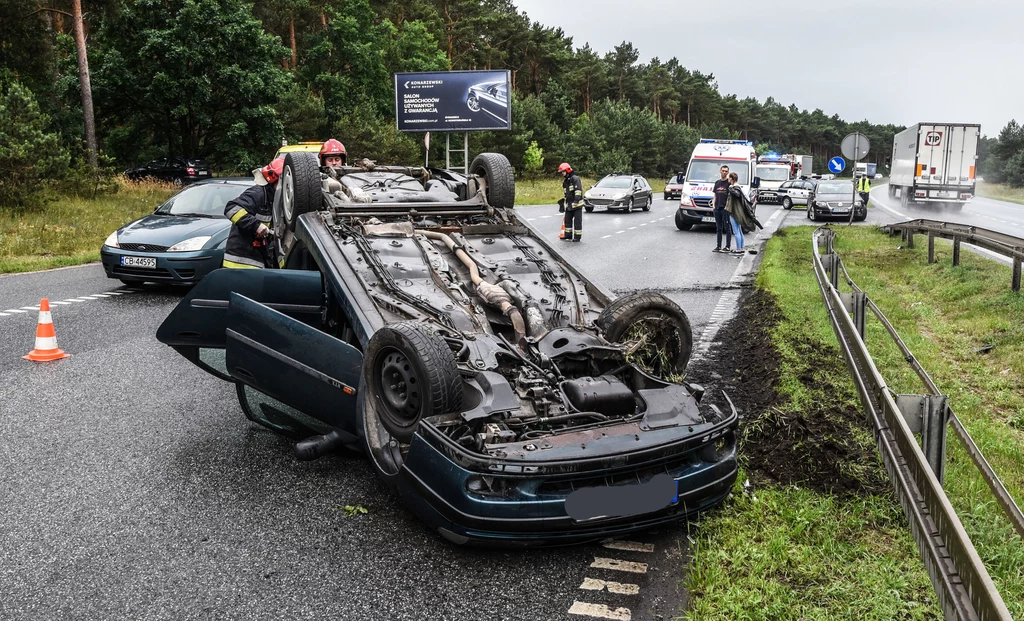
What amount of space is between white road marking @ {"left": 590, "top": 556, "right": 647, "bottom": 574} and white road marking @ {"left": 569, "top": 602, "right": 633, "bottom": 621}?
344 millimetres

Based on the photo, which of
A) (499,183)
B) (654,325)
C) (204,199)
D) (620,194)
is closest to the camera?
(654,325)

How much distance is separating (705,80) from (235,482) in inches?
4177

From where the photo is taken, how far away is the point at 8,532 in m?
4.02

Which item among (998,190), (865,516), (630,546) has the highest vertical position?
(865,516)

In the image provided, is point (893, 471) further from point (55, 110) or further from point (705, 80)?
point (705, 80)

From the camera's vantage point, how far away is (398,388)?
4.26 m

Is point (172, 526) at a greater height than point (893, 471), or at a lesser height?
lesser

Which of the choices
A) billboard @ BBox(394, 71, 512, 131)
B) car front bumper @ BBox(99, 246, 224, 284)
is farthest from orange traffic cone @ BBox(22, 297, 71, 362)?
billboard @ BBox(394, 71, 512, 131)

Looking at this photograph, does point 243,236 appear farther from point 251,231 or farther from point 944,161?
point 944,161

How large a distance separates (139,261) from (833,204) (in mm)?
21930

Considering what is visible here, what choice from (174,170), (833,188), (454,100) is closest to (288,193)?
(833,188)

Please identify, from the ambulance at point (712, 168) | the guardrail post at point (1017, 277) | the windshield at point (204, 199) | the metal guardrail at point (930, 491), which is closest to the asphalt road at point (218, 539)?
the metal guardrail at point (930, 491)

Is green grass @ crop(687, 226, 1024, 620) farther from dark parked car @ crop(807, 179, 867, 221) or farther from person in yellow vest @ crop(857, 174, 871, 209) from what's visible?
person in yellow vest @ crop(857, 174, 871, 209)

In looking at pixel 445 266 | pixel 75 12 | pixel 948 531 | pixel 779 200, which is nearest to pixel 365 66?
pixel 75 12
